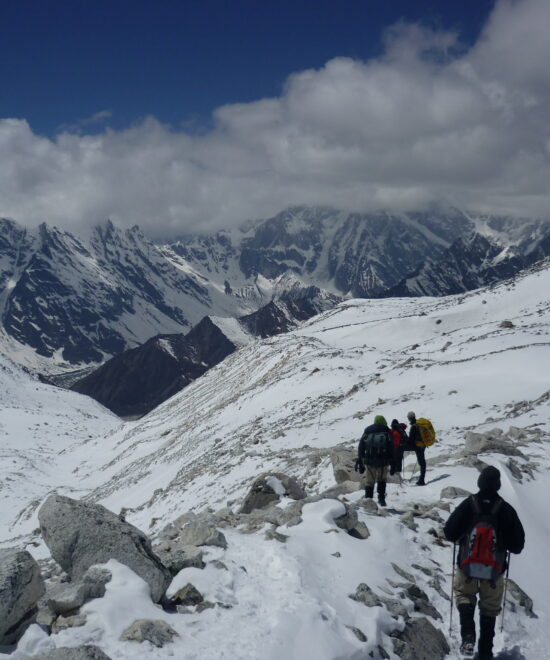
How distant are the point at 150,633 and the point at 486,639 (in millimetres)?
4722

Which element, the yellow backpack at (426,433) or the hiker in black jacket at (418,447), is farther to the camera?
the yellow backpack at (426,433)

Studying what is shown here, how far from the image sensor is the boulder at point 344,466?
1800 cm

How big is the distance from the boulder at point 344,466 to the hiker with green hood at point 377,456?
284cm

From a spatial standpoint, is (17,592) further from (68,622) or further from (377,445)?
(377,445)

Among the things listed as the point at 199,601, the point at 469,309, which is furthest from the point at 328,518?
the point at 469,309

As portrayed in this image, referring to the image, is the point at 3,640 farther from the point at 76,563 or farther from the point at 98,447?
the point at 98,447

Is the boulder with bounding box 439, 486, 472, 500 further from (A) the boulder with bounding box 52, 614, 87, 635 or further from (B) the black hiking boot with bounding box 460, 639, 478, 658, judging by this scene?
(A) the boulder with bounding box 52, 614, 87, 635

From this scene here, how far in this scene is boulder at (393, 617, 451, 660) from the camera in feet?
28.0

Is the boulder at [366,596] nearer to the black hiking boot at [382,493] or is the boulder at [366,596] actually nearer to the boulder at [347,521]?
the boulder at [347,521]

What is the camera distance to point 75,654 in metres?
6.61

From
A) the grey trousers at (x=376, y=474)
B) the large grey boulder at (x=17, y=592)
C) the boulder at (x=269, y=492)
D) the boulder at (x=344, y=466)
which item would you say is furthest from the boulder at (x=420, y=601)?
the boulder at (x=344, y=466)

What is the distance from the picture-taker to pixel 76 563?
9.45m

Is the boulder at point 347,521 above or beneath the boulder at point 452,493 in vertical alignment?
above

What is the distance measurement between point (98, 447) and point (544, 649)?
88.6m
